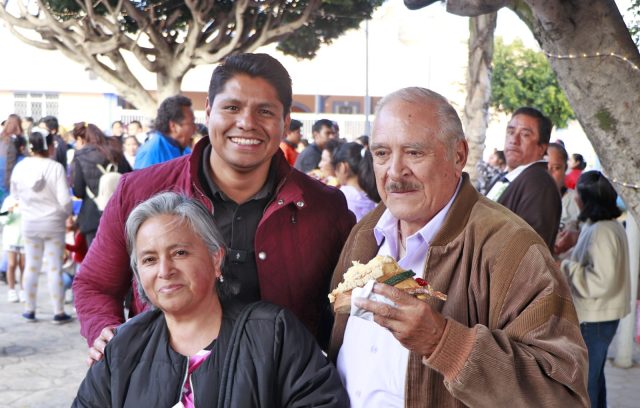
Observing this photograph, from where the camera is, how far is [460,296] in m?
2.35

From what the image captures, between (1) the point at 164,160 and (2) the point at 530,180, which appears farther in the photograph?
(1) the point at 164,160

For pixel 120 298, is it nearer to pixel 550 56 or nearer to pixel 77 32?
pixel 550 56

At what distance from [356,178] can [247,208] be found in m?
3.95

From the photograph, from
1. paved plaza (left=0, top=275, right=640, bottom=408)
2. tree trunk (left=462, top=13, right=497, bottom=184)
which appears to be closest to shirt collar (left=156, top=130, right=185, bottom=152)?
paved plaza (left=0, top=275, right=640, bottom=408)

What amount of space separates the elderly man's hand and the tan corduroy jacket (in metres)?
0.05

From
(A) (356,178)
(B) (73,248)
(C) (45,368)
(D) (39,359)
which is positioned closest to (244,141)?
(A) (356,178)

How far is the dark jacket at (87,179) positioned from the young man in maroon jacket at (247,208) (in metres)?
5.30

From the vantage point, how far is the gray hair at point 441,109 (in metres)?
2.51

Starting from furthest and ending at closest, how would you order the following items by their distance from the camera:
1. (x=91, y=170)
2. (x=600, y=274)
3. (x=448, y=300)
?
(x=91, y=170)
(x=600, y=274)
(x=448, y=300)

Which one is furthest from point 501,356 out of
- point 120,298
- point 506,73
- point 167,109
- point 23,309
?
point 506,73

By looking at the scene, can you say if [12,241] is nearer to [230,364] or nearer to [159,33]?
[230,364]

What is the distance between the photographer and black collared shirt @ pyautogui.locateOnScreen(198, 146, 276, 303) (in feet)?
9.85

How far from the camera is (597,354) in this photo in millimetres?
5309

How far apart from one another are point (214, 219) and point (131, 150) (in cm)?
Result: 1160
